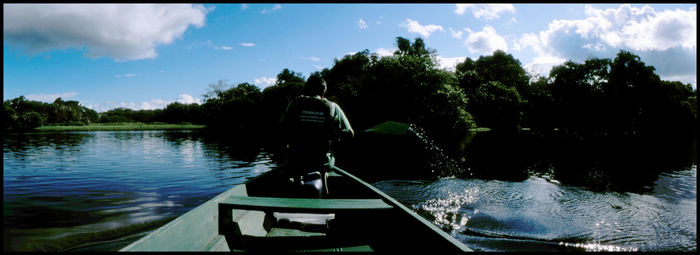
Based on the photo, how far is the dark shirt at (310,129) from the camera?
4.14 meters

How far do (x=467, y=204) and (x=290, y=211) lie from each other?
757cm

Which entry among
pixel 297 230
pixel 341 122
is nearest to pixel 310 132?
pixel 341 122

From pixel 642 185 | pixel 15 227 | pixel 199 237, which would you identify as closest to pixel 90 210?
pixel 15 227

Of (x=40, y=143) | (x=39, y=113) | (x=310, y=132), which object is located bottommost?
(x=40, y=143)

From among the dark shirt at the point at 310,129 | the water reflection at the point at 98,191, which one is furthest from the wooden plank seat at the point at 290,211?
the water reflection at the point at 98,191

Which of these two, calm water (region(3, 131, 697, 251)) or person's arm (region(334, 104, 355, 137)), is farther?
calm water (region(3, 131, 697, 251))

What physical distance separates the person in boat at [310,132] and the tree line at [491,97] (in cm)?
3240

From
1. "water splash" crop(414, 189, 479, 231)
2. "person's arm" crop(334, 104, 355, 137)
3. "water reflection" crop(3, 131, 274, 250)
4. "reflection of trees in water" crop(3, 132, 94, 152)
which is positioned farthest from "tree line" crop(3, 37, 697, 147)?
"person's arm" crop(334, 104, 355, 137)

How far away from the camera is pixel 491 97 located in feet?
199

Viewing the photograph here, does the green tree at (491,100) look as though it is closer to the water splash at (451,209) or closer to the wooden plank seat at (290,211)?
the water splash at (451,209)

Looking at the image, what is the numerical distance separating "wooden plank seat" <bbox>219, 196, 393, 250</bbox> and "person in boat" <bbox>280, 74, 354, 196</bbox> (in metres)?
0.76

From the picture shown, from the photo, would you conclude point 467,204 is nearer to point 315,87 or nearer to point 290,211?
point 315,87

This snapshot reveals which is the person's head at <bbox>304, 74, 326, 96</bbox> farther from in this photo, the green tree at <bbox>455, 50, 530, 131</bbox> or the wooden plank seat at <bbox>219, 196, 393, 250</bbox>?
the green tree at <bbox>455, 50, 530, 131</bbox>

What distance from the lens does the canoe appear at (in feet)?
9.52
